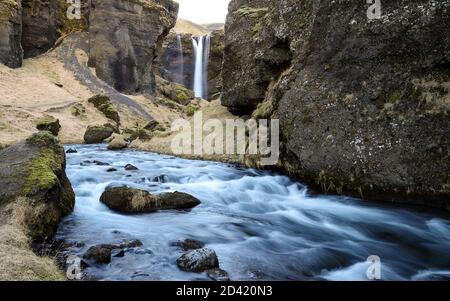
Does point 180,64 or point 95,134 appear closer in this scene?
point 95,134

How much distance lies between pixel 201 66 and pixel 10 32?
40371 millimetres

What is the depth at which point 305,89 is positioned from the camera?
1488 cm

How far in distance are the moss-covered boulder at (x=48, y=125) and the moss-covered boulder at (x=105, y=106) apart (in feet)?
30.9

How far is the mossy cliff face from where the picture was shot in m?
8.04

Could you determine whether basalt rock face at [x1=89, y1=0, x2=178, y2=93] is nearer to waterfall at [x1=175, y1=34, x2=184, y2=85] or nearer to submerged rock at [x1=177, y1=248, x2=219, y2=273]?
waterfall at [x1=175, y1=34, x2=184, y2=85]

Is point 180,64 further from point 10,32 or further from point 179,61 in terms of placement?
point 10,32

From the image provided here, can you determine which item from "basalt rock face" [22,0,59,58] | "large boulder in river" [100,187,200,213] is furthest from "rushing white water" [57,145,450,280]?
"basalt rock face" [22,0,59,58]

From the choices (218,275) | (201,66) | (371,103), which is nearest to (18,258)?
(218,275)

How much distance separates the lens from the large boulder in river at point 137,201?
35.1 ft

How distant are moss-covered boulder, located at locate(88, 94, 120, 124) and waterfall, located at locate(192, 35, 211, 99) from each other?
3563 centimetres

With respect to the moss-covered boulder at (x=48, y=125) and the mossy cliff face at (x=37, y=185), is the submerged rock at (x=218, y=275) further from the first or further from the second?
the moss-covered boulder at (x=48, y=125)

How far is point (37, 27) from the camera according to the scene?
184 ft
